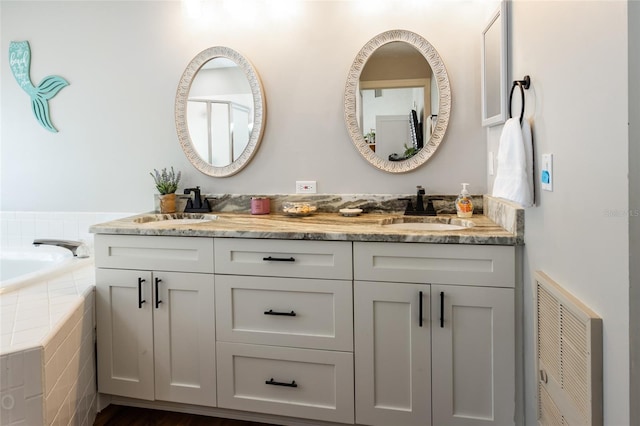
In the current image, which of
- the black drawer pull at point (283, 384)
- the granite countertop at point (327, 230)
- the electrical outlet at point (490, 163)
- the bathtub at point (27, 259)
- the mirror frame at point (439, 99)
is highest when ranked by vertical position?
the mirror frame at point (439, 99)

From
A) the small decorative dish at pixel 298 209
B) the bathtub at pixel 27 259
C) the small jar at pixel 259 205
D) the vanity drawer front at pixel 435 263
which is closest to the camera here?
the vanity drawer front at pixel 435 263

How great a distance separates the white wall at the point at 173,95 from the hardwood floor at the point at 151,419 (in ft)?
3.82

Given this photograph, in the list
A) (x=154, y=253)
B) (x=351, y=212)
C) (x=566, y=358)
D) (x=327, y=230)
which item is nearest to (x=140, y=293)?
(x=154, y=253)

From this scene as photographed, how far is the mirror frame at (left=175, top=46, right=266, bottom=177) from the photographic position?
2529 millimetres

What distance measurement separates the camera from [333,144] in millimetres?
2486

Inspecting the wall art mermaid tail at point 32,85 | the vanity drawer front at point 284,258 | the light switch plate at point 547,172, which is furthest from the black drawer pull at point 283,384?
the wall art mermaid tail at point 32,85

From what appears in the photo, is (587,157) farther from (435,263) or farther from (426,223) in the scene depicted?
(426,223)

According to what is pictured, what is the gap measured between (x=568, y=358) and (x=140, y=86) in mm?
2579

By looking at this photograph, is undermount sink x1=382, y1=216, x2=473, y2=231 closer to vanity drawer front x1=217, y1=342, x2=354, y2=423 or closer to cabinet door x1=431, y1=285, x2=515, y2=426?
cabinet door x1=431, y1=285, x2=515, y2=426

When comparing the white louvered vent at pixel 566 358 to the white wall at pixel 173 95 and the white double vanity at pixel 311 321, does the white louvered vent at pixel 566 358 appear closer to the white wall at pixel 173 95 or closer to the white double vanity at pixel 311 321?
the white double vanity at pixel 311 321

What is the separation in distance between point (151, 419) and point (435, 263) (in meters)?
1.51

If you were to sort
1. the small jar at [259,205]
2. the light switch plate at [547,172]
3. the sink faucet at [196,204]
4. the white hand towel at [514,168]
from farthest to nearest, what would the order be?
1. the sink faucet at [196,204]
2. the small jar at [259,205]
3. the white hand towel at [514,168]
4. the light switch plate at [547,172]

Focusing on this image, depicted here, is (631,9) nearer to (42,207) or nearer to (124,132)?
(124,132)

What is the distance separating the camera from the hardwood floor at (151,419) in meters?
2.09
